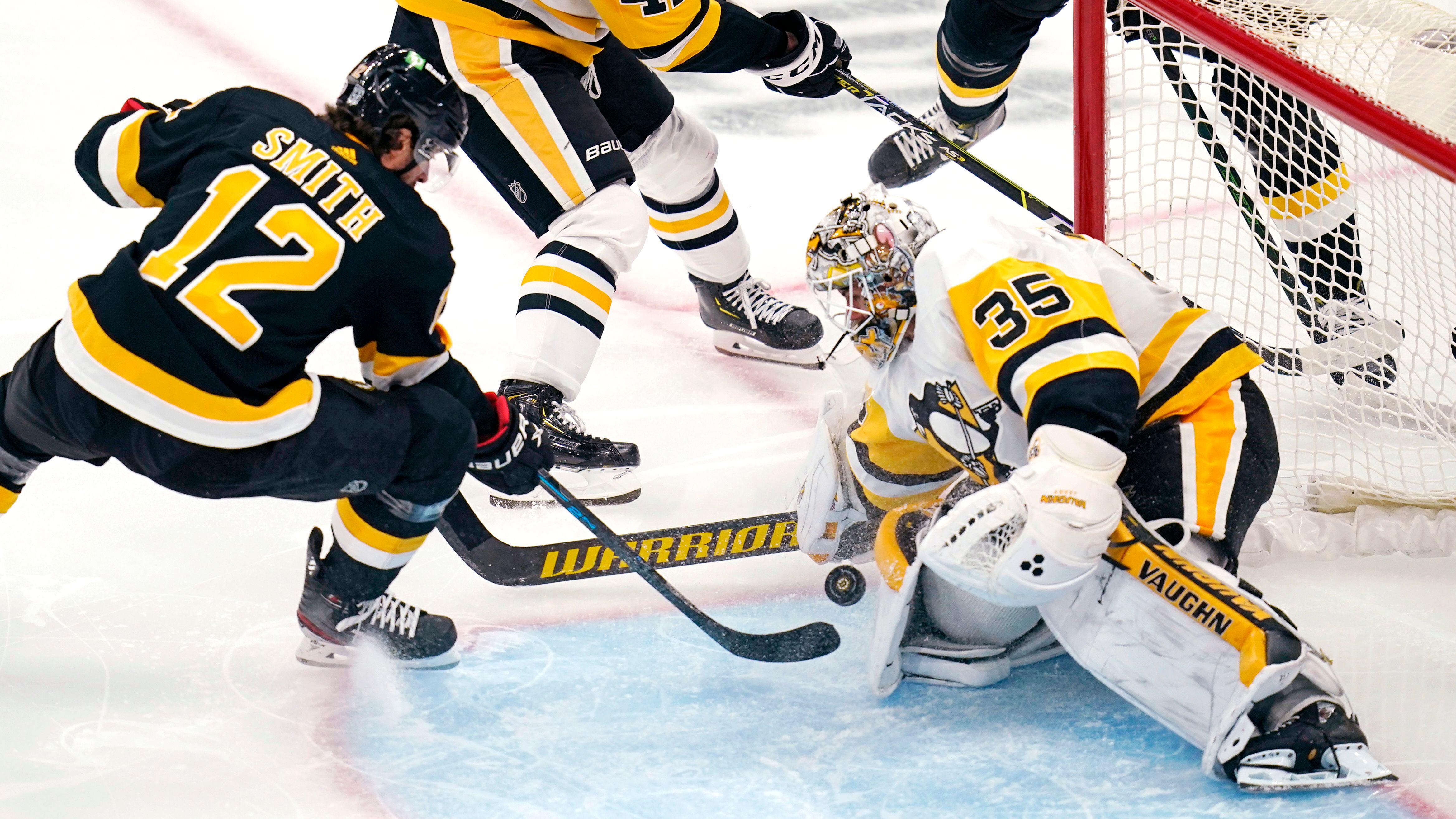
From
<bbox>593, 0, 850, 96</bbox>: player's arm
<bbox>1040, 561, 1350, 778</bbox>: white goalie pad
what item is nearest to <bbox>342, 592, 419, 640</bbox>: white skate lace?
<bbox>1040, 561, 1350, 778</bbox>: white goalie pad

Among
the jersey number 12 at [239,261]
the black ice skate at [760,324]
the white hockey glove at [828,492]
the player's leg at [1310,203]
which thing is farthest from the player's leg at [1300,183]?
the jersey number 12 at [239,261]

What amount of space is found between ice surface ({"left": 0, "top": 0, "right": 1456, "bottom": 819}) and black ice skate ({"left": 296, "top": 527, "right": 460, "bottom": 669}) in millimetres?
40

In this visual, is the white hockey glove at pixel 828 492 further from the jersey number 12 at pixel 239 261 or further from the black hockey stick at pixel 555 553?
the jersey number 12 at pixel 239 261

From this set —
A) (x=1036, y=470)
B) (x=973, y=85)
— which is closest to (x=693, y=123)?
(x=973, y=85)

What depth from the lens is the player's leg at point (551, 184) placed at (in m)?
2.94

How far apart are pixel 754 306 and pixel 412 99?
62.3 inches

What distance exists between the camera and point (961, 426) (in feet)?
7.76

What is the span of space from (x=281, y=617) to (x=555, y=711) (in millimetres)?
604

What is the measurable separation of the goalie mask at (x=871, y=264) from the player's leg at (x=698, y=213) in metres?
1.10

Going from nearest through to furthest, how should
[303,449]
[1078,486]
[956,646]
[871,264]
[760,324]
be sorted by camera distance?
[1078,486], [303,449], [871,264], [956,646], [760,324]

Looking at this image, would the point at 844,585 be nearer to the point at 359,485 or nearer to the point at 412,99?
the point at 359,485

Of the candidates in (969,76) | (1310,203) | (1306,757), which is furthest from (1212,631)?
(969,76)

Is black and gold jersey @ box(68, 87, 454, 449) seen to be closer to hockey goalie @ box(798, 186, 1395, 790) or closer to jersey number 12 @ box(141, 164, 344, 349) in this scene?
jersey number 12 @ box(141, 164, 344, 349)

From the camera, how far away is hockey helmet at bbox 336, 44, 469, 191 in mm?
2273
